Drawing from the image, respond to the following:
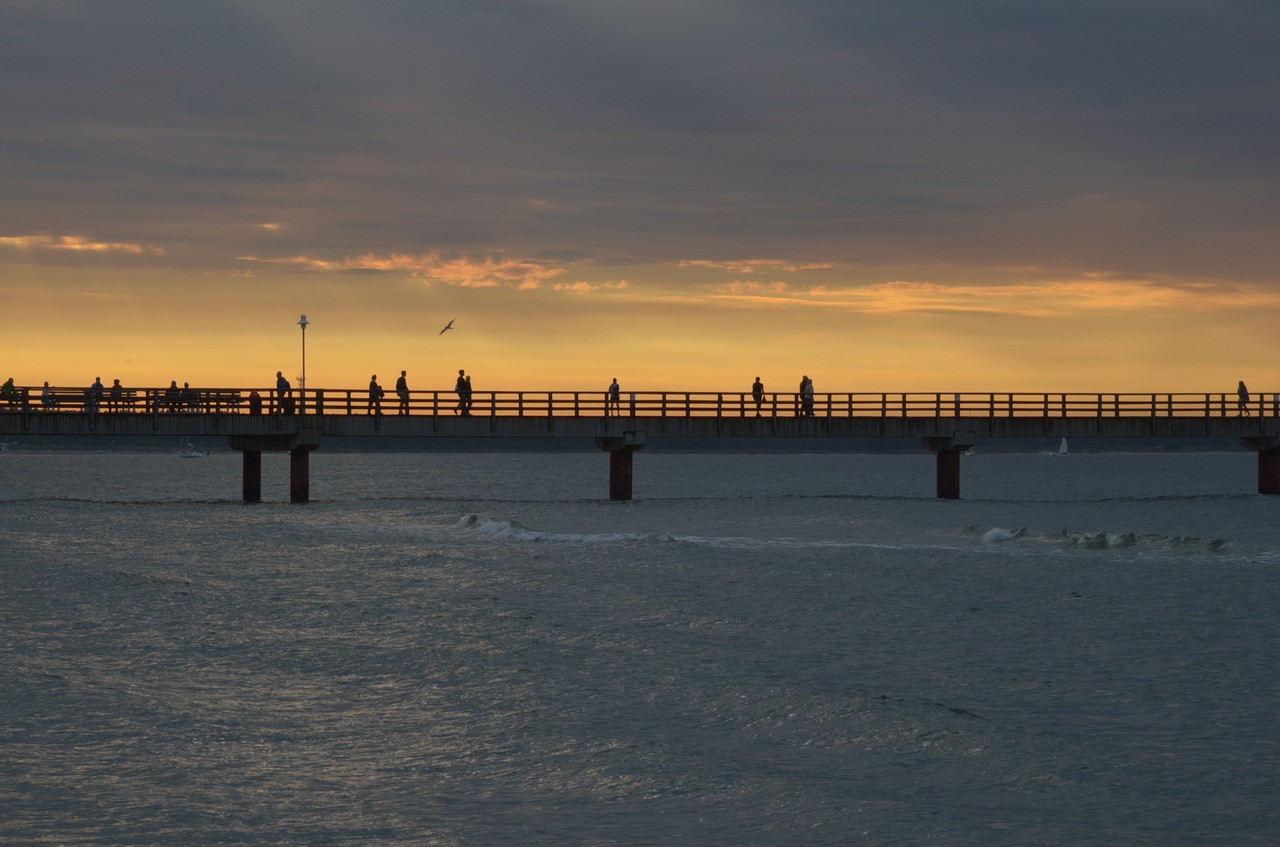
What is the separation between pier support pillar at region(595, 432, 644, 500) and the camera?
5559 centimetres

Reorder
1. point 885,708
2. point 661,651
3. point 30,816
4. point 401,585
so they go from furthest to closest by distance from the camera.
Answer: point 401,585
point 661,651
point 885,708
point 30,816

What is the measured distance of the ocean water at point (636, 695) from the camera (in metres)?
13.5

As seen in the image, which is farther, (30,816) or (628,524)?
(628,524)

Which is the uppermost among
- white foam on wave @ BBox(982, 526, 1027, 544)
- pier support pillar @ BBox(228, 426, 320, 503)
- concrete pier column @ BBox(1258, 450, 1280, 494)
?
pier support pillar @ BBox(228, 426, 320, 503)

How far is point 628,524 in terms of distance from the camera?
5003 cm

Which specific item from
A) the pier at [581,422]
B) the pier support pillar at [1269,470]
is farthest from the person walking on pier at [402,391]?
the pier support pillar at [1269,470]

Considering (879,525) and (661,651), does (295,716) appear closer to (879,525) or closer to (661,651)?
(661,651)

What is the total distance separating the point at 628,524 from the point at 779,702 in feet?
103

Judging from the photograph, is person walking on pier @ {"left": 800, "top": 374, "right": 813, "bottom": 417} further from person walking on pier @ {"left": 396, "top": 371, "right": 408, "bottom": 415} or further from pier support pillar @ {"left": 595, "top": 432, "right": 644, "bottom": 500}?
person walking on pier @ {"left": 396, "top": 371, "right": 408, "bottom": 415}

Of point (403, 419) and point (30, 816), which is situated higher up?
point (403, 419)

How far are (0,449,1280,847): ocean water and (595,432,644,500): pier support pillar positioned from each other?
48.0 ft

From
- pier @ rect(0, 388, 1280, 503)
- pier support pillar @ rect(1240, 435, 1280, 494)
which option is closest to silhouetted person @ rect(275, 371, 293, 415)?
pier @ rect(0, 388, 1280, 503)

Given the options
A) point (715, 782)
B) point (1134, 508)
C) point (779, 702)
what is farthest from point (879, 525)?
point (715, 782)

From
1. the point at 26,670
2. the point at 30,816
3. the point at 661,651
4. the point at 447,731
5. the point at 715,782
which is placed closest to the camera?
the point at 30,816
